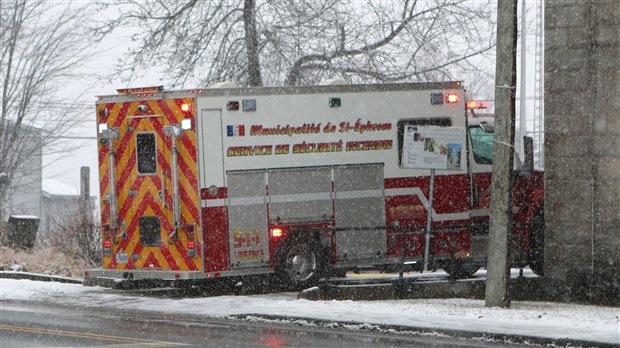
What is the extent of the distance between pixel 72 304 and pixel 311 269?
143 inches

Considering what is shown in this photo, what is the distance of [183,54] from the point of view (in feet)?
82.9

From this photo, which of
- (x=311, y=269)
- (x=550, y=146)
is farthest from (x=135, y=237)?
(x=550, y=146)

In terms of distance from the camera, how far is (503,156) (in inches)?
607

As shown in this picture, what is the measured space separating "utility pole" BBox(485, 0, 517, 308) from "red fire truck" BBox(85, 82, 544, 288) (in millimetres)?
2165

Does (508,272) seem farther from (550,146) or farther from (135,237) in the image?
(135,237)

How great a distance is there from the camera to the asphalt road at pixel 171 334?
1252cm

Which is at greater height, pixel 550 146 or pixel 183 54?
pixel 183 54

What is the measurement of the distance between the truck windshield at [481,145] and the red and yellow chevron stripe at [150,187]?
16.1 feet

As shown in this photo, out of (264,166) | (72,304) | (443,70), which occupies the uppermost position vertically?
(443,70)

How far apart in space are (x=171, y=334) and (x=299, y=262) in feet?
15.5

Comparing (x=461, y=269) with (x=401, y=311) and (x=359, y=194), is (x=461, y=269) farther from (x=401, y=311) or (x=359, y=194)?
(x=401, y=311)

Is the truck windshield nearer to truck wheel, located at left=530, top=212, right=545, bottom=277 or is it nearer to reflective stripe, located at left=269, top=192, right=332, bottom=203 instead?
truck wheel, located at left=530, top=212, right=545, bottom=277

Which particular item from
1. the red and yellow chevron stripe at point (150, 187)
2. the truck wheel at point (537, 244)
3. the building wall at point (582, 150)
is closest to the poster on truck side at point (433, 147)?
the building wall at point (582, 150)

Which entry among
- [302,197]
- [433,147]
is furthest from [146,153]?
[433,147]
